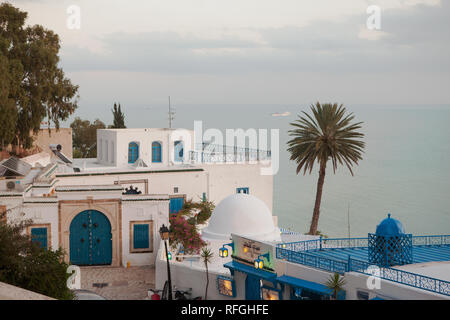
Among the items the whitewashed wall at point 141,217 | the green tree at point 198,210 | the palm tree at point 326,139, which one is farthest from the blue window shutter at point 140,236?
the palm tree at point 326,139

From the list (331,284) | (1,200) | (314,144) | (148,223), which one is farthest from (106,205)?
(314,144)

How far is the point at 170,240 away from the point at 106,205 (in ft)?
11.0

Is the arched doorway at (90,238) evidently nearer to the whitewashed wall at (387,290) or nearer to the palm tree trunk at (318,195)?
the whitewashed wall at (387,290)

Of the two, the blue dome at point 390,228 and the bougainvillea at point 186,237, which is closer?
the blue dome at point 390,228

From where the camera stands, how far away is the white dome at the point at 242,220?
26.8 metres

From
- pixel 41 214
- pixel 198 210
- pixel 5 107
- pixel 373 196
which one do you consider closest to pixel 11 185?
pixel 41 214

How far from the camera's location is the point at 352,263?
18.3m

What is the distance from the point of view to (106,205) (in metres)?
27.1

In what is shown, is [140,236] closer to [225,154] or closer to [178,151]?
[178,151]

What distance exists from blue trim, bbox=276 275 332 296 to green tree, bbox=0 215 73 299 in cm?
713

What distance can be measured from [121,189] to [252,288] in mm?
8184

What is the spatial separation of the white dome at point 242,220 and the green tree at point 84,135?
141 ft

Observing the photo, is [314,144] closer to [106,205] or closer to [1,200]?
[106,205]

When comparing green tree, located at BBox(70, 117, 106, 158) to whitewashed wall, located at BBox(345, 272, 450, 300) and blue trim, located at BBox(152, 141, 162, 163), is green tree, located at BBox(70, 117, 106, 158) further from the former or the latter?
whitewashed wall, located at BBox(345, 272, 450, 300)
